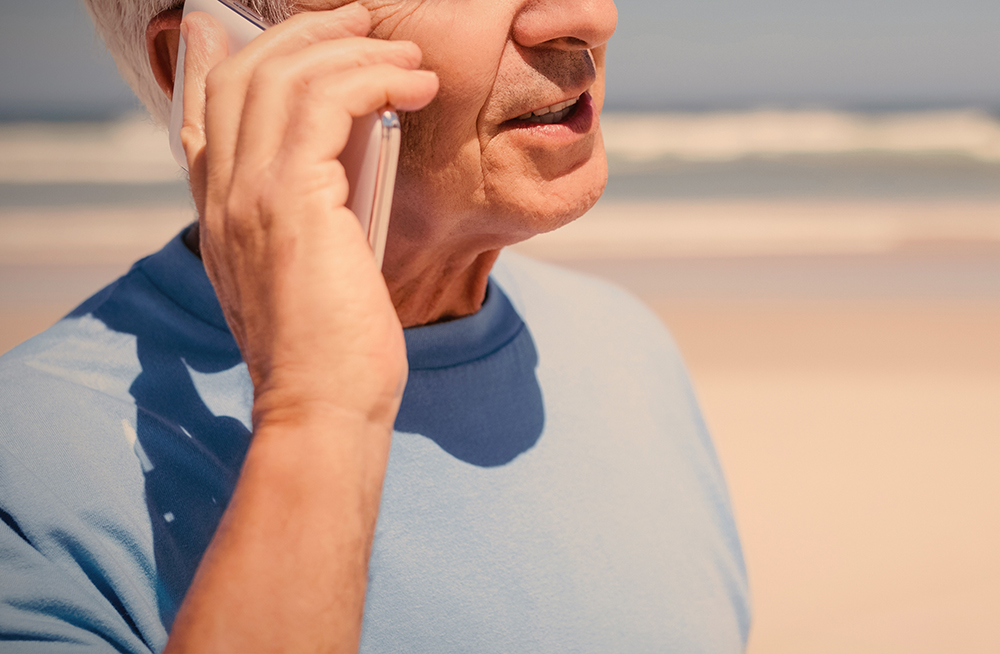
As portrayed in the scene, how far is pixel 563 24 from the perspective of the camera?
120cm

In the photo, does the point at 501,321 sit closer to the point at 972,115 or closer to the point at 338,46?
the point at 338,46

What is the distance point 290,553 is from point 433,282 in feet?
2.27

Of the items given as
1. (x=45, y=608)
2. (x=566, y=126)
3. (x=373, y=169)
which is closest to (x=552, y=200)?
(x=566, y=126)

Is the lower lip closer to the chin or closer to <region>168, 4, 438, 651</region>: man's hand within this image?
the chin

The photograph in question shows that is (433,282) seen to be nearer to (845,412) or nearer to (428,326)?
(428,326)

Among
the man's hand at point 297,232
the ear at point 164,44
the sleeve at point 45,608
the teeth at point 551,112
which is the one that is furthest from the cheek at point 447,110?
the sleeve at point 45,608

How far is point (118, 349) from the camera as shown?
1146 millimetres

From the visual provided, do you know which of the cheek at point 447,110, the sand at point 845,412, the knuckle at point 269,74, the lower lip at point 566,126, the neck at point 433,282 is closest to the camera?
the knuckle at point 269,74

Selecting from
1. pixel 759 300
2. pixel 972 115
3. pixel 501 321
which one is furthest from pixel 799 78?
pixel 501 321

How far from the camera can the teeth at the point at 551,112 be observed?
4.12 ft

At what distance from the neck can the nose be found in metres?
0.38

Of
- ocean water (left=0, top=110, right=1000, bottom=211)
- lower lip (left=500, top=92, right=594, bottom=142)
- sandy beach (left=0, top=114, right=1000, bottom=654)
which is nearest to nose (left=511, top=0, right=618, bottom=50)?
lower lip (left=500, top=92, right=594, bottom=142)

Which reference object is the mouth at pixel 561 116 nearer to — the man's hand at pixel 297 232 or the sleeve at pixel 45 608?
the man's hand at pixel 297 232

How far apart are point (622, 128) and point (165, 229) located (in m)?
10.7
